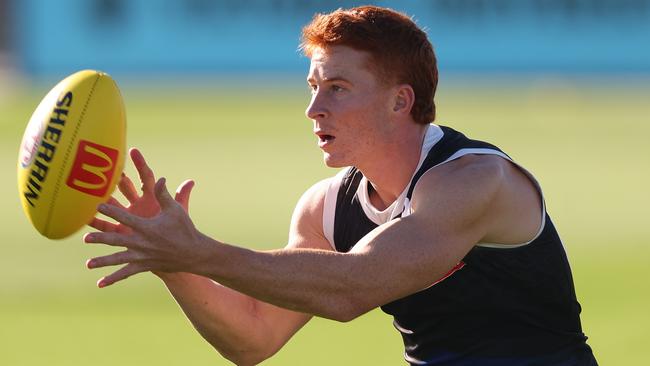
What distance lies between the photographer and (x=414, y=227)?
5.13m

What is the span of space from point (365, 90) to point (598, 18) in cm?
3138

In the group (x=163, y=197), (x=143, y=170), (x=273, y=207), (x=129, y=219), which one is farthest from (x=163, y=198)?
(x=273, y=207)

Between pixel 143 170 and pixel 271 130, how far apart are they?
69.8 ft

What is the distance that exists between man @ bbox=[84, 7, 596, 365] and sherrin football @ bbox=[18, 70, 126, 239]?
12cm

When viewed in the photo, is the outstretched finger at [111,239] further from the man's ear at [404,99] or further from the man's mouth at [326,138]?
the man's ear at [404,99]

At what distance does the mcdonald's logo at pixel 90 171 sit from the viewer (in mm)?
5508

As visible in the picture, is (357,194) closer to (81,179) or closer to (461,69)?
(81,179)

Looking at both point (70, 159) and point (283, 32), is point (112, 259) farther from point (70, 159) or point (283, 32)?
point (283, 32)

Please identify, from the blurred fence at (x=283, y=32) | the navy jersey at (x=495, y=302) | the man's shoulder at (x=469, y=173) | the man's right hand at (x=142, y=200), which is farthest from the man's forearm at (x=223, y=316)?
the blurred fence at (x=283, y=32)

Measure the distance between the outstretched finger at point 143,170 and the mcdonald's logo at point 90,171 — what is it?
175 millimetres

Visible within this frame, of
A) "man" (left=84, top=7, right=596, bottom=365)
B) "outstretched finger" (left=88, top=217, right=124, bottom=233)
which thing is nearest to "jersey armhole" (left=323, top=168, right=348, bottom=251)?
"man" (left=84, top=7, right=596, bottom=365)

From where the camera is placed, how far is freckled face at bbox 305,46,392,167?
5516mm

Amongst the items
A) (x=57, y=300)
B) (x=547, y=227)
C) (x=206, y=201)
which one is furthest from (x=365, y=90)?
(x=206, y=201)

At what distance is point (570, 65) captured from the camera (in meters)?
36.3
